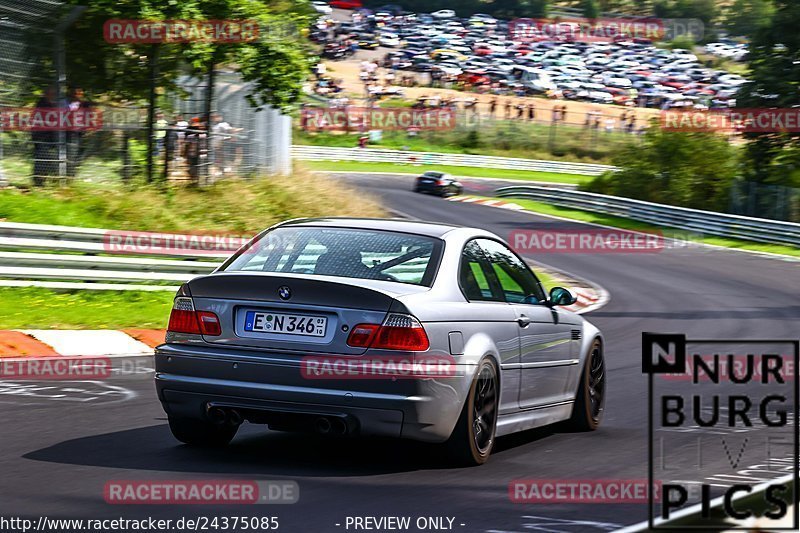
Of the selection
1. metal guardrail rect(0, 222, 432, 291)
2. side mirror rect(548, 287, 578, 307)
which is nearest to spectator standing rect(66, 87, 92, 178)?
metal guardrail rect(0, 222, 432, 291)

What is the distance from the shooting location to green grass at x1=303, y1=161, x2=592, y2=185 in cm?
5997

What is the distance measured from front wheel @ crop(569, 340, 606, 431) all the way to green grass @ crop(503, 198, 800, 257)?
26219 millimetres

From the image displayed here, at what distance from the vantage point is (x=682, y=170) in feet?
145

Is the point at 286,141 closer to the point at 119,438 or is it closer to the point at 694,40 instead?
the point at 119,438

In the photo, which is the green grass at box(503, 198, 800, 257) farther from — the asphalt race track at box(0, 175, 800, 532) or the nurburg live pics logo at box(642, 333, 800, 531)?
the asphalt race track at box(0, 175, 800, 532)

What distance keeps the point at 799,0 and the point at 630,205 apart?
907cm

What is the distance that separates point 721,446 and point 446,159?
56588 millimetres

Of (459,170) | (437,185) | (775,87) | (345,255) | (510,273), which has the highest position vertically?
(775,87)

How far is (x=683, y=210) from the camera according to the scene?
129 feet

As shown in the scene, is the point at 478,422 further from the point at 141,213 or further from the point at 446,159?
the point at 446,159

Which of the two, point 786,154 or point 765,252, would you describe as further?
point 786,154

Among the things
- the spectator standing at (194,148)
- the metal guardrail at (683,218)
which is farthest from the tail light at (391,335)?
the metal guardrail at (683,218)

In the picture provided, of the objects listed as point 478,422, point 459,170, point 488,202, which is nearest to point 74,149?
point 478,422

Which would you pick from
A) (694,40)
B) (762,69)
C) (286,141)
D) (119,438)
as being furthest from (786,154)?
(694,40)
